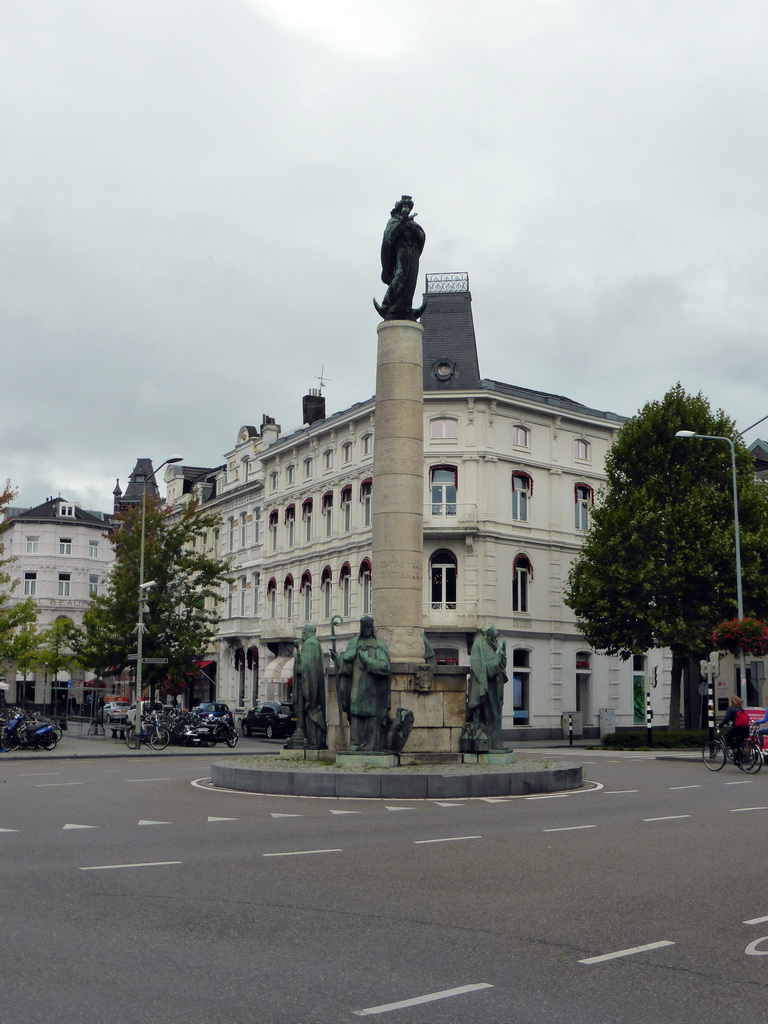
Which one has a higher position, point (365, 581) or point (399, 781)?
point (365, 581)

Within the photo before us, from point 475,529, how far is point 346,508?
835 cm

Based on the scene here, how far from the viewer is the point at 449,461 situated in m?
47.9

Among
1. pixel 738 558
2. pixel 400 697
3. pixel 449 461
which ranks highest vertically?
pixel 449 461

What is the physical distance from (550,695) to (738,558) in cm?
1585

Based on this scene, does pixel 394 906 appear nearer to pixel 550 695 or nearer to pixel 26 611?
pixel 550 695

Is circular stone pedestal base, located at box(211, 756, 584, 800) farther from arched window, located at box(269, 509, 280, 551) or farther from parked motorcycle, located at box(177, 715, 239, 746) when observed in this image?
arched window, located at box(269, 509, 280, 551)

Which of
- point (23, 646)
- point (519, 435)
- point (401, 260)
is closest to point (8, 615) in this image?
point (23, 646)

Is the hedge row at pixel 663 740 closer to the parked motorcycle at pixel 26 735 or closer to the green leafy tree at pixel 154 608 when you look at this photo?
the parked motorcycle at pixel 26 735

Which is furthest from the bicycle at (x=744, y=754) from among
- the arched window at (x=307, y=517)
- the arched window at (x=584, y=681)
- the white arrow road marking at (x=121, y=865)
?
the arched window at (x=307, y=517)

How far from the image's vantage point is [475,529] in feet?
154

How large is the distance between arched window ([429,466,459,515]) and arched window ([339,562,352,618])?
20.6 feet

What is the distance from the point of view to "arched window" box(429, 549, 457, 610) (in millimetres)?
47000

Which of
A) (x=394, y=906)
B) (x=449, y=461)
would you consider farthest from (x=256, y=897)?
(x=449, y=461)

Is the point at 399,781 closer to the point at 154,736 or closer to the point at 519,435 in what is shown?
the point at 154,736
